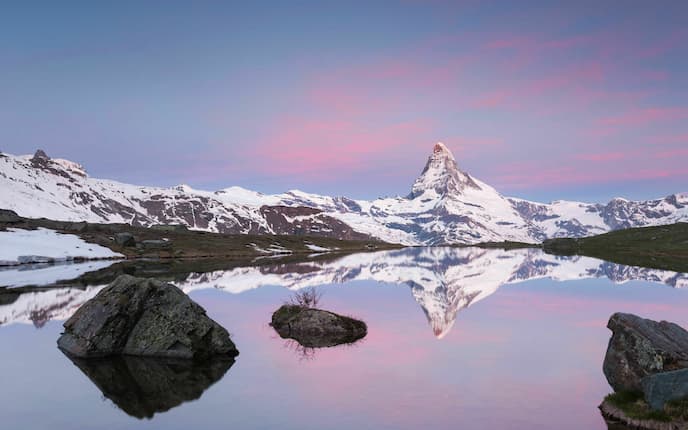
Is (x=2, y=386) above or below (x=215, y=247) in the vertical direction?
below

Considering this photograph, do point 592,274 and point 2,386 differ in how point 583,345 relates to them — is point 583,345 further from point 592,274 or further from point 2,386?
point 592,274

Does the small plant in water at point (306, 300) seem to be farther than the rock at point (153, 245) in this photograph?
No

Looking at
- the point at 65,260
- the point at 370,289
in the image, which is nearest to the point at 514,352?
the point at 370,289

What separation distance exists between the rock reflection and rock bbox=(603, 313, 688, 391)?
1798 cm

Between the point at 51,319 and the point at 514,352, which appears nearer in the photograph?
the point at 514,352

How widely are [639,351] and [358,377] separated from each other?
1243 cm

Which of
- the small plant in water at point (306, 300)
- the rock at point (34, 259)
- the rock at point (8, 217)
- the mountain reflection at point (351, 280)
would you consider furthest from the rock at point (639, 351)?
the rock at point (8, 217)

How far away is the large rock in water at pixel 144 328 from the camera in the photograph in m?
33.4

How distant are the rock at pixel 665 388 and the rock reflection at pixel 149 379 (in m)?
18.2

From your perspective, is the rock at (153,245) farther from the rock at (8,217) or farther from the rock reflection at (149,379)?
the rock reflection at (149,379)

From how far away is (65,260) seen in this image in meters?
125

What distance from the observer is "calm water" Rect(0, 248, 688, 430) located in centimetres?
2205

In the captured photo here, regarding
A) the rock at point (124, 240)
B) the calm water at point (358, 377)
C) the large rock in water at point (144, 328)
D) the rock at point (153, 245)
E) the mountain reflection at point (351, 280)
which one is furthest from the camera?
the rock at point (153, 245)

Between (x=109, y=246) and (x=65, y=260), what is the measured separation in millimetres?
21962
